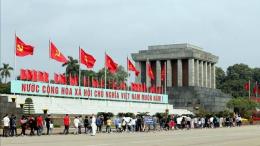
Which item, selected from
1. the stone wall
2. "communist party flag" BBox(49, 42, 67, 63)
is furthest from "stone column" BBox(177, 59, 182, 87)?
"communist party flag" BBox(49, 42, 67, 63)

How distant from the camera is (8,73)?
123938 mm

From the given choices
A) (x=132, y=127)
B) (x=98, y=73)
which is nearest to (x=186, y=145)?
(x=132, y=127)

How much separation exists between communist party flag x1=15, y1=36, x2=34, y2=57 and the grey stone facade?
46.4 metres

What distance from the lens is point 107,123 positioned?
39656 millimetres

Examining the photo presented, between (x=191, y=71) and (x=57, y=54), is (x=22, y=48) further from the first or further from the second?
(x=191, y=71)

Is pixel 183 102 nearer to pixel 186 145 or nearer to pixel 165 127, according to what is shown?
pixel 165 127

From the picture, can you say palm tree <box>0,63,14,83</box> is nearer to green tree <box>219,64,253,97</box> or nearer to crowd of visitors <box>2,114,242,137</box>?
green tree <box>219,64,253,97</box>

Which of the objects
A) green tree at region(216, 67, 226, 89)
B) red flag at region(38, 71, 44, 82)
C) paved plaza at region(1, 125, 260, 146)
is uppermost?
green tree at region(216, 67, 226, 89)

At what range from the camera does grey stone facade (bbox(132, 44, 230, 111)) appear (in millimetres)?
95175

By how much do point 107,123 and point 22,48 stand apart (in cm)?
1381

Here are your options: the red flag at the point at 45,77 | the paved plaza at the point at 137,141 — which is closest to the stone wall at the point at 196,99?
the red flag at the point at 45,77

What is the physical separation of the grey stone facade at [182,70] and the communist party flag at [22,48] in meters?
46.4

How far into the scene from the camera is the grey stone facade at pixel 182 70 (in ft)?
312

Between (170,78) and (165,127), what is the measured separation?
57.9 metres
